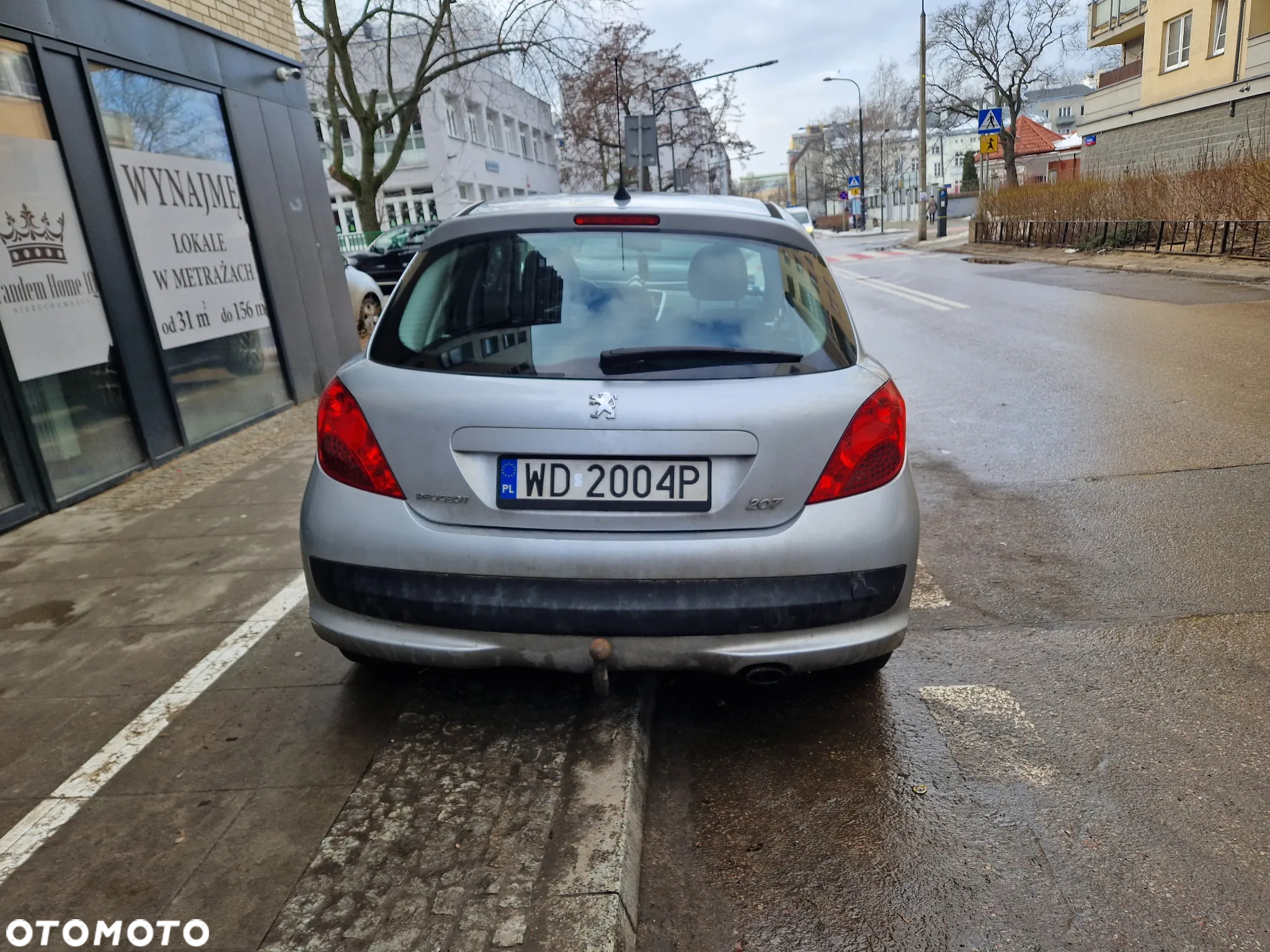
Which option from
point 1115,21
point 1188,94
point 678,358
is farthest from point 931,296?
point 1115,21

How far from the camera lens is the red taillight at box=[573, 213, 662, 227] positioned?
9.36 ft

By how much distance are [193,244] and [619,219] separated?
5.95m

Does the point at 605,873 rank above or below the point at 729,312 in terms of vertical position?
below

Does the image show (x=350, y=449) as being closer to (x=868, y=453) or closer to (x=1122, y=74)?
(x=868, y=453)

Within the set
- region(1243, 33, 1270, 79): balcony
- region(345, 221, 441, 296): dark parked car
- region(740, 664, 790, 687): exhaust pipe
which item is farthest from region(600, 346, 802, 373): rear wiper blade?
region(1243, 33, 1270, 79): balcony

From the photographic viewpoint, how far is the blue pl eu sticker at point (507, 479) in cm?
243

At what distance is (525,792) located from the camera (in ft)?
8.04

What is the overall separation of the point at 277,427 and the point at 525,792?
6.43 m

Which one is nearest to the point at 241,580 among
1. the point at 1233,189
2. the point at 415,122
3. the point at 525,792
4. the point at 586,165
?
the point at 525,792

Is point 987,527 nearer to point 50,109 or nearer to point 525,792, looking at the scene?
point 525,792

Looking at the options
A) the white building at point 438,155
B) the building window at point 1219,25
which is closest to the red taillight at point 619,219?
the building window at point 1219,25

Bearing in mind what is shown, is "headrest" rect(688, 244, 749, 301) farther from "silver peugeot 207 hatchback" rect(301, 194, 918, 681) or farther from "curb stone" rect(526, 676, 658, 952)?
"curb stone" rect(526, 676, 658, 952)

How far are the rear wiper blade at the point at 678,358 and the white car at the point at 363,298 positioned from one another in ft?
34.2

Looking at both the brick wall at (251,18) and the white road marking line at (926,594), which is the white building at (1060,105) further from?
the white road marking line at (926,594)
